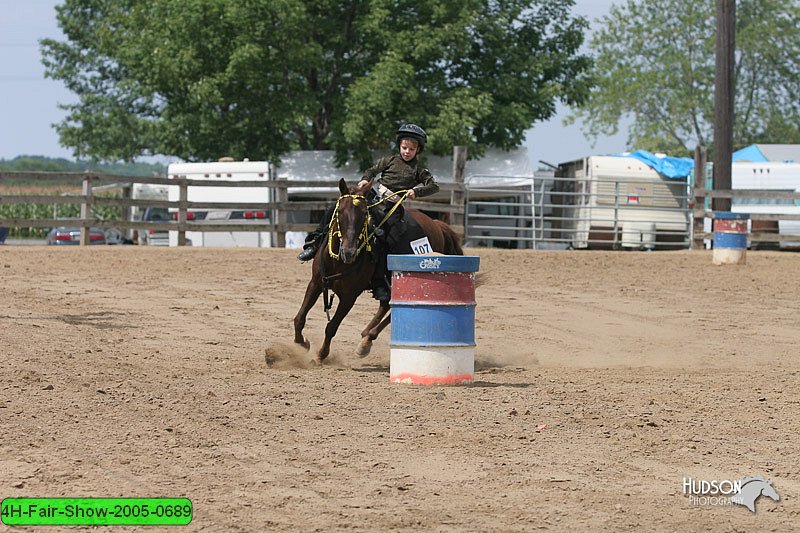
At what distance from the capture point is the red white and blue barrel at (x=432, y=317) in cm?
946

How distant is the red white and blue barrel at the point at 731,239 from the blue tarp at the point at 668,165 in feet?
36.1

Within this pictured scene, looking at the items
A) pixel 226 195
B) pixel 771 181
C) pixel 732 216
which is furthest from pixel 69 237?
pixel 771 181

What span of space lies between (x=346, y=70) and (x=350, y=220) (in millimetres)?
25973

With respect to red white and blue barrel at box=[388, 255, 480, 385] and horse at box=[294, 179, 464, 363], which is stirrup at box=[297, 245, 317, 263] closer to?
horse at box=[294, 179, 464, 363]

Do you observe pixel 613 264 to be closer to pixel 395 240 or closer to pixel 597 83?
pixel 395 240

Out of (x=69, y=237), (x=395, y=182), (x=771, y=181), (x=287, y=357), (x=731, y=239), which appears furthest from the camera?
(x=771, y=181)

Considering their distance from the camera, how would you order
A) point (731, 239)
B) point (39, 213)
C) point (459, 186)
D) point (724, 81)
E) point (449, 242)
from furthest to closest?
point (39, 213) → point (724, 81) → point (459, 186) → point (731, 239) → point (449, 242)

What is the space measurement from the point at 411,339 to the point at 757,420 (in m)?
2.76

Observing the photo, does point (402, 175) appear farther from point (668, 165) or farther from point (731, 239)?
point (668, 165)

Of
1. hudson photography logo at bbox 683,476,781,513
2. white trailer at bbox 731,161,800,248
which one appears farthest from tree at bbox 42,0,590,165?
hudson photography logo at bbox 683,476,781,513

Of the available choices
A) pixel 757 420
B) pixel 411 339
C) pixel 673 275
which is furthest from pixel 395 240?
pixel 673 275

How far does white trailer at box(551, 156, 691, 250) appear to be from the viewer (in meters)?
32.9

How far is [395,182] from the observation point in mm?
11781

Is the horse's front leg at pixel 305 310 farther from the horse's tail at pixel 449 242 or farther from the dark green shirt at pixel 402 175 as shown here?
the horse's tail at pixel 449 242
